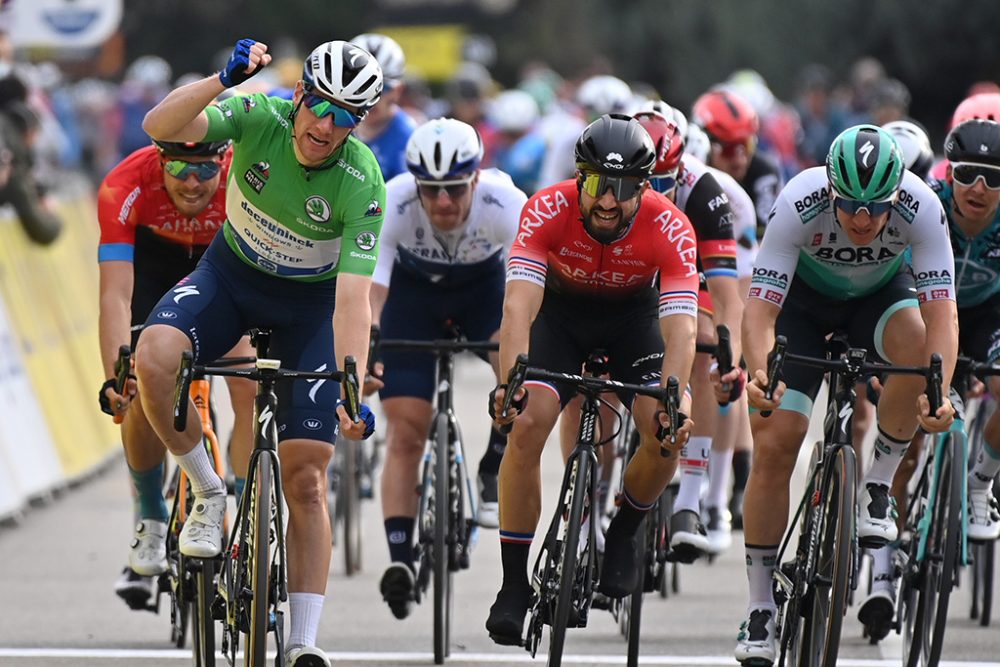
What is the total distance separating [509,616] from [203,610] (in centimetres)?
117

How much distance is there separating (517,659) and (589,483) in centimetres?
166

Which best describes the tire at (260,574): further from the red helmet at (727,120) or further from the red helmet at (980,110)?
the red helmet at (727,120)

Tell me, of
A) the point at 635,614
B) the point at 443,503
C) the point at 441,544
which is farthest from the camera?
the point at 443,503

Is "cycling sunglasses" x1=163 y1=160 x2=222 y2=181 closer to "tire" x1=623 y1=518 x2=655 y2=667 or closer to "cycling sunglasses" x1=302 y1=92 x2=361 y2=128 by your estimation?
"cycling sunglasses" x1=302 y1=92 x2=361 y2=128

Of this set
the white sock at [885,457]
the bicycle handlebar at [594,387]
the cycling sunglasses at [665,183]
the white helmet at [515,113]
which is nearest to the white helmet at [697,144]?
the cycling sunglasses at [665,183]

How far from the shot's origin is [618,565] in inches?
321

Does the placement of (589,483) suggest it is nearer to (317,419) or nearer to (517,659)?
(317,419)

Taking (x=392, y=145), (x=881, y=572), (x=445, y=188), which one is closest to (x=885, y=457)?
(x=881, y=572)

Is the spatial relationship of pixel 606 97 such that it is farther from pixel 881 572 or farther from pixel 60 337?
pixel 881 572

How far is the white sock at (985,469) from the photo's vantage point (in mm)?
8945

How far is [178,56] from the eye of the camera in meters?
56.9

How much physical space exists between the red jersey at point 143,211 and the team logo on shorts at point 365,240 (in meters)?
1.36

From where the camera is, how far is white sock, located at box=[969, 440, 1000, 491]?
8.95m

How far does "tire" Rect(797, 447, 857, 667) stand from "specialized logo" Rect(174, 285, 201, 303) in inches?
96.2
